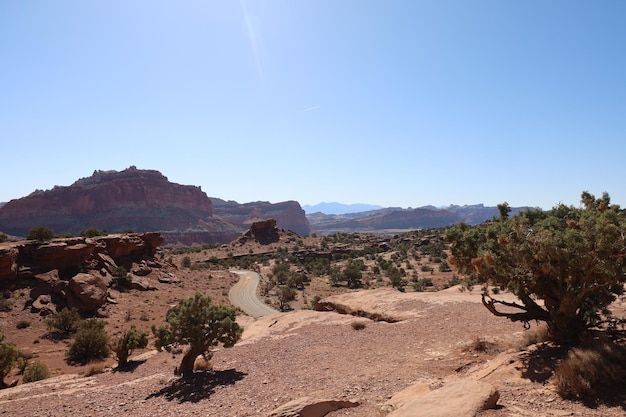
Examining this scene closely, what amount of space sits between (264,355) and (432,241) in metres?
77.3

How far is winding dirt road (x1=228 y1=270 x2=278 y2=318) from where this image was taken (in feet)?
159

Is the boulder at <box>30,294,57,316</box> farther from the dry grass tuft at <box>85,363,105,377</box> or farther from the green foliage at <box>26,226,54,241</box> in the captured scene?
the dry grass tuft at <box>85,363,105,377</box>

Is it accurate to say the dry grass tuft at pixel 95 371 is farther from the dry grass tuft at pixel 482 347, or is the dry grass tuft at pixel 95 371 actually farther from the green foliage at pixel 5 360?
the dry grass tuft at pixel 482 347

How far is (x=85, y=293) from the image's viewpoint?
123 feet

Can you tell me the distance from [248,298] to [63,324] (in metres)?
25.9

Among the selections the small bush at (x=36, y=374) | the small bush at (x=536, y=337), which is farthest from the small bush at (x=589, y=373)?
the small bush at (x=36, y=374)

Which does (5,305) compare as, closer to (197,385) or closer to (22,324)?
(22,324)

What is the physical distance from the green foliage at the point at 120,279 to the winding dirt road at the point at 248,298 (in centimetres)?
1406

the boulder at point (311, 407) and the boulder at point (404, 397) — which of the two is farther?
the boulder at point (311, 407)

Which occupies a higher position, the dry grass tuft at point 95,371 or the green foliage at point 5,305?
the green foliage at point 5,305

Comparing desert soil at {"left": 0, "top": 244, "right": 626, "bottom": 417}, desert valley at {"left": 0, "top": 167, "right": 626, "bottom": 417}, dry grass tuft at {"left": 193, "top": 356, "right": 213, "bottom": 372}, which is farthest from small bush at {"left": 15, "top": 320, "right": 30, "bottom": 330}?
dry grass tuft at {"left": 193, "top": 356, "right": 213, "bottom": 372}

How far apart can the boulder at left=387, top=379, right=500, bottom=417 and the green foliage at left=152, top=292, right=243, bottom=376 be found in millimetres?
10951

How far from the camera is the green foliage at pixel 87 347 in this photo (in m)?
26.2

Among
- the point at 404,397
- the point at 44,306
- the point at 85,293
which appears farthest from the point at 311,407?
the point at 44,306
